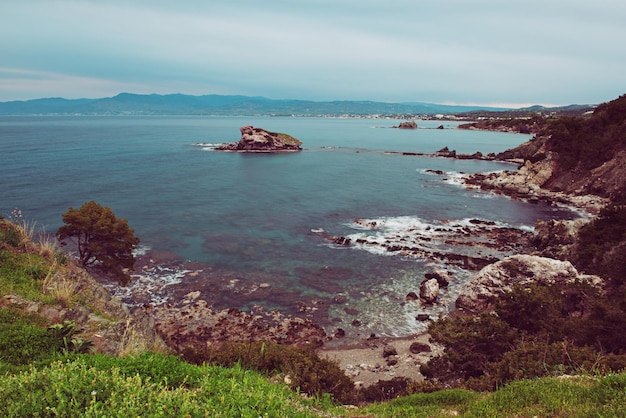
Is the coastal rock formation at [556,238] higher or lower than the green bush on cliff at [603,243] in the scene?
lower

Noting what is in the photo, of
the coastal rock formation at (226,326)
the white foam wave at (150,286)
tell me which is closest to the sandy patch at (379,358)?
the coastal rock formation at (226,326)

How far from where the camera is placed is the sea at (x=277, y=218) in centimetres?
2380

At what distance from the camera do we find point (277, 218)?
42281 mm

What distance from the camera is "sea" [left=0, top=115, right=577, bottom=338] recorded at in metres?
23.8

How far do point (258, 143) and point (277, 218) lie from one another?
71.8 m

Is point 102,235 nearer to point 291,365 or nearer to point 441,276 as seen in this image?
point 291,365

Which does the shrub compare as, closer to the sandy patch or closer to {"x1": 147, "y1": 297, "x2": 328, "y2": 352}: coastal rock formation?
the sandy patch

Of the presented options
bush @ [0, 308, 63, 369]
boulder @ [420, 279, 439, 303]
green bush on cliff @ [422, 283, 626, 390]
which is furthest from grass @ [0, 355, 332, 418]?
boulder @ [420, 279, 439, 303]

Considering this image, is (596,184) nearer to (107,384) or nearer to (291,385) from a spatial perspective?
(291,385)

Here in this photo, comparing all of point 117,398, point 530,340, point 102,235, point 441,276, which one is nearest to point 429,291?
point 441,276

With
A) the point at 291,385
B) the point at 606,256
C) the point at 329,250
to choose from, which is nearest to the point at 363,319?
the point at 329,250

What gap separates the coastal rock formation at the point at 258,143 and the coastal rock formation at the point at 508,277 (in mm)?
92783

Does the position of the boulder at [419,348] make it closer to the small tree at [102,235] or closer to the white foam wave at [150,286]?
the white foam wave at [150,286]

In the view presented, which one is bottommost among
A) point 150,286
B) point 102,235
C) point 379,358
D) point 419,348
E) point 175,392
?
point 379,358
